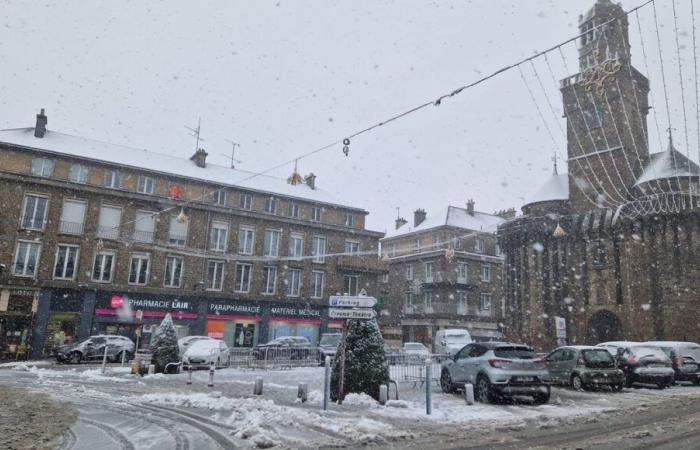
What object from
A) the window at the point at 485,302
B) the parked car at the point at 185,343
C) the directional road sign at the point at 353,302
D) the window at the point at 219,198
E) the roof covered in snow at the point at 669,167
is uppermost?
the roof covered in snow at the point at 669,167

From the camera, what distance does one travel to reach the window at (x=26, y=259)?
1149 inches

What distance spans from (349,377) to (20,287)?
25.4 m

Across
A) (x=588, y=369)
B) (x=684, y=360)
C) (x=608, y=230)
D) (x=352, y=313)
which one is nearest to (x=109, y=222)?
(x=352, y=313)

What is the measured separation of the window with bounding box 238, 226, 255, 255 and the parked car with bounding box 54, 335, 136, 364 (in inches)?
466

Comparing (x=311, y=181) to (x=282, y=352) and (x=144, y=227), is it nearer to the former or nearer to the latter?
(x=144, y=227)

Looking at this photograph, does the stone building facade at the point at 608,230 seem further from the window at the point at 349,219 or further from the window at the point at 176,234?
the window at the point at 176,234

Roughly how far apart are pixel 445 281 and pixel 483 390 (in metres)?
34.2

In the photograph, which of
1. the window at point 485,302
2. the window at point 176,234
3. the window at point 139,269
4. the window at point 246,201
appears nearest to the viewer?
the window at point 139,269

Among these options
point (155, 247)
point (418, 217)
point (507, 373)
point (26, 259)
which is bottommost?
point (507, 373)

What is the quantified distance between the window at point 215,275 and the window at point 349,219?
11.2 meters

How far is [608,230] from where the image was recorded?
3219cm

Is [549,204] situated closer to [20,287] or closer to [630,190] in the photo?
[630,190]

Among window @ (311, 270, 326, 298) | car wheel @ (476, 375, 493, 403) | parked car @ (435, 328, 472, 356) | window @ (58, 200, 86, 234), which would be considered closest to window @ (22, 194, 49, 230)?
window @ (58, 200, 86, 234)

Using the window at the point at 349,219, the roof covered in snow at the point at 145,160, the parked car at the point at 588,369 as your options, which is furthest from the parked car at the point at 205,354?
the window at the point at 349,219
